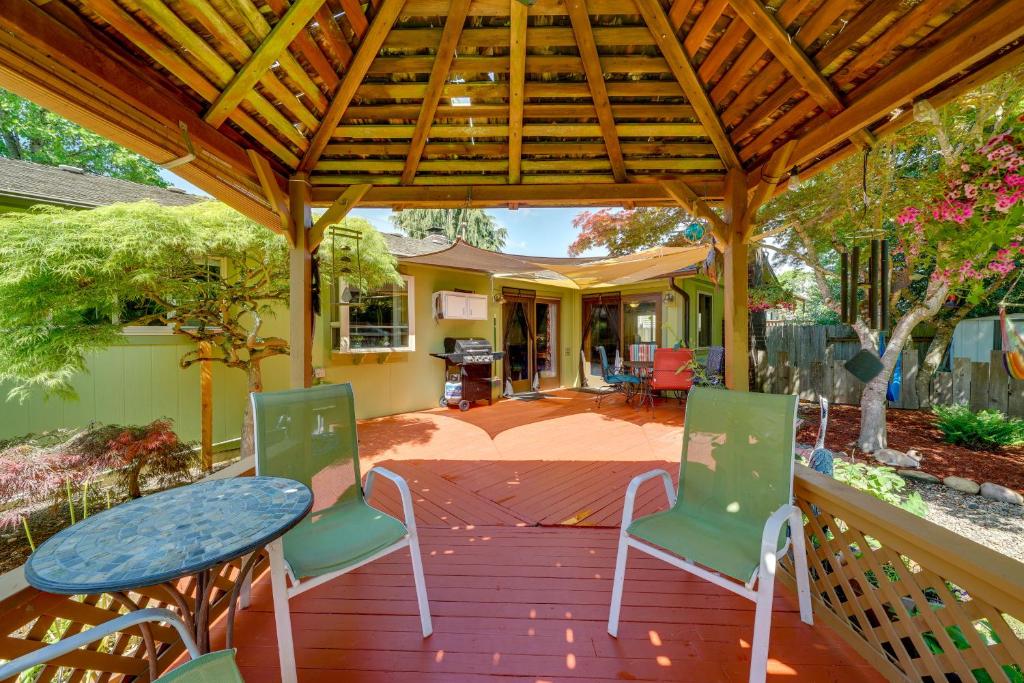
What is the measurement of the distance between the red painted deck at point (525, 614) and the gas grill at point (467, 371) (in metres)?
3.66

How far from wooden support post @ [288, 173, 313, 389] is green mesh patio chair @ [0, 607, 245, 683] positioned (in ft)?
6.66


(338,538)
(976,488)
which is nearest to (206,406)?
(338,538)

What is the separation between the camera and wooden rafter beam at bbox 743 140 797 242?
2484 millimetres

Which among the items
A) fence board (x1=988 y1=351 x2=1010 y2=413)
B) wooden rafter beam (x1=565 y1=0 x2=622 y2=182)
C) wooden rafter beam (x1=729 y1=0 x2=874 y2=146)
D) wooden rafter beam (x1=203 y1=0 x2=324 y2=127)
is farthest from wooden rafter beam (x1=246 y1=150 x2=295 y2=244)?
fence board (x1=988 y1=351 x2=1010 y2=413)

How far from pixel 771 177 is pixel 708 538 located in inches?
89.8

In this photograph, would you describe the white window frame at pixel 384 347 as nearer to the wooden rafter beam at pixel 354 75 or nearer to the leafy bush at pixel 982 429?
the wooden rafter beam at pixel 354 75

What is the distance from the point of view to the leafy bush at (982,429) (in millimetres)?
5281

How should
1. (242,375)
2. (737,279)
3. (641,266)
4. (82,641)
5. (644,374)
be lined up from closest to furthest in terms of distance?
(82,641)
(737,279)
(242,375)
(641,266)
(644,374)

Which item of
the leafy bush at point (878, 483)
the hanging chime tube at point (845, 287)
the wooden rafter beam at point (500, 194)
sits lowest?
the leafy bush at point (878, 483)

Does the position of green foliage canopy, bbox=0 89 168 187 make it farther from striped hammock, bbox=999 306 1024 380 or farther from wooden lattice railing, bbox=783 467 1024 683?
striped hammock, bbox=999 306 1024 380

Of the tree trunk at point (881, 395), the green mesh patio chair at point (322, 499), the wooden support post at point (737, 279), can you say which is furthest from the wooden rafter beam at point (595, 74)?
the tree trunk at point (881, 395)

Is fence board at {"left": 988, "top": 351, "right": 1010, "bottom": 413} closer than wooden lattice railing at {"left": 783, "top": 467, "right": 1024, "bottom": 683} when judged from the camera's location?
No

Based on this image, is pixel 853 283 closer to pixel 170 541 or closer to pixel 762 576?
pixel 762 576

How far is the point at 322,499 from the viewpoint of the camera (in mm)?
2135
